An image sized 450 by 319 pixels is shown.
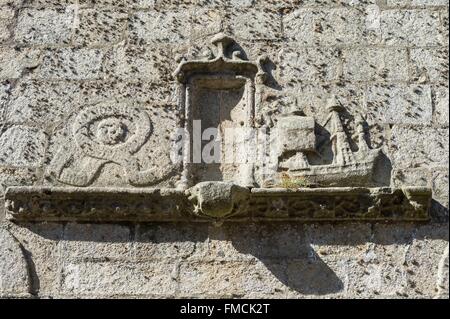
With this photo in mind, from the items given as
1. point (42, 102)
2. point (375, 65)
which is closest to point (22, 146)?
point (42, 102)

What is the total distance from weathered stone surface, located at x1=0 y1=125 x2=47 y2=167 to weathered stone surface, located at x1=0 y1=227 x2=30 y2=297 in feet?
1.44

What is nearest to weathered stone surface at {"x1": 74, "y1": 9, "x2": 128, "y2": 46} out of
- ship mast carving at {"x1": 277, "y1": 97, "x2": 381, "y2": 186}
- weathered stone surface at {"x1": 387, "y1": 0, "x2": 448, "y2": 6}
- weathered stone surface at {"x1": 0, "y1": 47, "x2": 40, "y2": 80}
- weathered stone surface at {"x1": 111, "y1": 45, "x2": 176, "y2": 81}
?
weathered stone surface at {"x1": 111, "y1": 45, "x2": 176, "y2": 81}

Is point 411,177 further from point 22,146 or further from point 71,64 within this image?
point 22,146

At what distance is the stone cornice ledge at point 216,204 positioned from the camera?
438cm

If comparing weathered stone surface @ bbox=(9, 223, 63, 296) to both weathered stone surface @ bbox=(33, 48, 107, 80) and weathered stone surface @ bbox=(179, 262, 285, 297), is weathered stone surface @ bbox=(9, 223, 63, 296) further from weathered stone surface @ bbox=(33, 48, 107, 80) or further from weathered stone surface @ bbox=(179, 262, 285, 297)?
weathered stone surface @ bbox=(33, 48, 107, 80)

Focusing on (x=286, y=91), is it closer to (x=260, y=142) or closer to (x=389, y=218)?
(x=260, y=142)

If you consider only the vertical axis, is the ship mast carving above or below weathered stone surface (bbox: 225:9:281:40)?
below

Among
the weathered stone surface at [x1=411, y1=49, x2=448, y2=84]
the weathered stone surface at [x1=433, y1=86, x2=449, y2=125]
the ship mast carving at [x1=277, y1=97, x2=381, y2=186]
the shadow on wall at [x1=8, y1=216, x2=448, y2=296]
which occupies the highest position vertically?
the weathered stone surface at [x1=411, y1=49, x2=448, y2=84]

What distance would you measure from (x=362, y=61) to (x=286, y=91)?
0.49m

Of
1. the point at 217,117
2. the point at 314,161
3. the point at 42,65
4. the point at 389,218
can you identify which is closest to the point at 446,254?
the point at 389,218

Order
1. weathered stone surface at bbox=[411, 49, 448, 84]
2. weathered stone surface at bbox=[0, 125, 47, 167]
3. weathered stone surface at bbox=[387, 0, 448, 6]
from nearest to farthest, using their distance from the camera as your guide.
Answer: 1. weathered stone surface at bbox=[0, 125, 47, 167]
2. weathered stone surface at bbox=[411, 49, 448, 84]
3. weathered stone surface at bbox=[387, 0, 448, 6]

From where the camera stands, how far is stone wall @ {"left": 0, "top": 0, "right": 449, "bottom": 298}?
172 inches

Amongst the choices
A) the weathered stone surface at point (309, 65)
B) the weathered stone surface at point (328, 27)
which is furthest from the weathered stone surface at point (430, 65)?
the weathered stone surface at point (309, 65)

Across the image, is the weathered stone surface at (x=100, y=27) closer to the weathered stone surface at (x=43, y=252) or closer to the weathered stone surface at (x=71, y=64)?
the weathered stone surface at (x=71, y=64)
